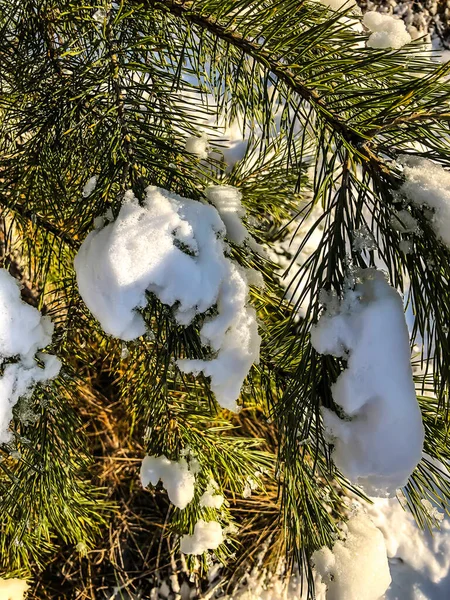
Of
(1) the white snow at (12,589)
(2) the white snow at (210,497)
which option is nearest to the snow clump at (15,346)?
(2) the white snow at (210,497)

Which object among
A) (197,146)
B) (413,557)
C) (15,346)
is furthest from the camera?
(413,557)

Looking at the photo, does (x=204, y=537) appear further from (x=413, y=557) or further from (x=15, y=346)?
(x=413, y=557)

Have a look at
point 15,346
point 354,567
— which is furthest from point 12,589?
point 15,346

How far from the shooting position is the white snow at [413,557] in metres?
1.54

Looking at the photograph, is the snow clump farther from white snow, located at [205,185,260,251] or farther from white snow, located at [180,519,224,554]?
white snow, located at [180,519,224,554]

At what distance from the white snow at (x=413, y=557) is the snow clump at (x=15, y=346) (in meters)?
1.47

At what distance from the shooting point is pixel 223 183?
829 millimetres

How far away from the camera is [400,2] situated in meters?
2.27

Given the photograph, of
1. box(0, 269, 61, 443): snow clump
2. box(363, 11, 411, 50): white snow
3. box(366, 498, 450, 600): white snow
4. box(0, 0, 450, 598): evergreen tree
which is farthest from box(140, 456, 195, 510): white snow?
box(366, 498, 450, 600): white snow

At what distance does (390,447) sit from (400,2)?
→ 2636mm

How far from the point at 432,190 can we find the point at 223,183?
50cm

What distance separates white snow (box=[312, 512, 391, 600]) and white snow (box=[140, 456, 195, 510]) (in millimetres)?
265

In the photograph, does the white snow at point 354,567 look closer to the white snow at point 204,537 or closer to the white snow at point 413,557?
the white snow at point 204,537

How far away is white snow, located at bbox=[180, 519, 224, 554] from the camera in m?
0.99
